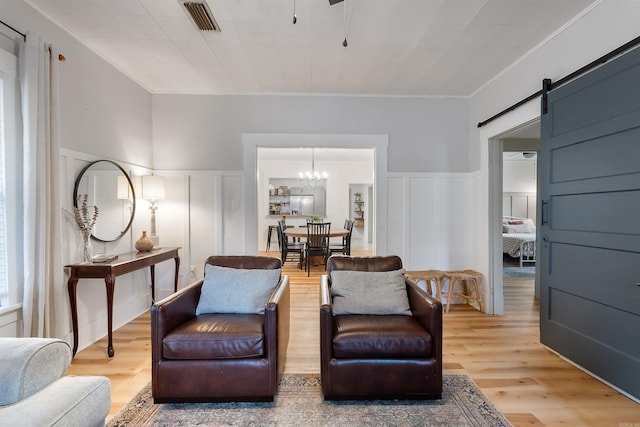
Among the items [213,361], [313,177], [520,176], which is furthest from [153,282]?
[520,176]

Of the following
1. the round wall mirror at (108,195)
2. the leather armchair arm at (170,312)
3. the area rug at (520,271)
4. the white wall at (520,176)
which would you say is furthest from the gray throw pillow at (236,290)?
the white wall at (520,176)

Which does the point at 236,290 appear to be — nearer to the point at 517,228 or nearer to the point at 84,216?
the point at 84,216

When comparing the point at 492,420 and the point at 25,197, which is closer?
the point at 492,420

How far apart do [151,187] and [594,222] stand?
3.99 m

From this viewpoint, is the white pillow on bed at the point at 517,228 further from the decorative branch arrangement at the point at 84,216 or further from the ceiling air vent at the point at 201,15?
the decorative branch arrangement at the point at 84,216

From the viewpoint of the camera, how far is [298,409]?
180cm

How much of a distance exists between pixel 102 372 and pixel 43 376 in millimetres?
1350

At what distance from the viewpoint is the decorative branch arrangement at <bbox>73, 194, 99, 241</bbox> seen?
256 centimetres

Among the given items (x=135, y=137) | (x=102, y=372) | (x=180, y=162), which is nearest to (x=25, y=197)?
(x=102, y=372)

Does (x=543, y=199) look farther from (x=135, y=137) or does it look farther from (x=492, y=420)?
(x=135, y=137)

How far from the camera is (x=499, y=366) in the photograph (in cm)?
232

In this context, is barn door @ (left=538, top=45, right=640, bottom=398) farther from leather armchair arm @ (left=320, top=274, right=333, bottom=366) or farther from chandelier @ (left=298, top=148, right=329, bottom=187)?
chandelier @ (left=298, top=148, right=329, bottom=187)

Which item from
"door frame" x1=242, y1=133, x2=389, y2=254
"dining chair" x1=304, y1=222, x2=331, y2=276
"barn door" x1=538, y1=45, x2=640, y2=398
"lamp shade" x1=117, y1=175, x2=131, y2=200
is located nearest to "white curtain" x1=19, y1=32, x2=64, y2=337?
"lamp shade" x1=117, y1=175, x2=131, y2=200

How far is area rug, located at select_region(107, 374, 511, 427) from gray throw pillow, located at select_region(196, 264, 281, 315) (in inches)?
23.0
